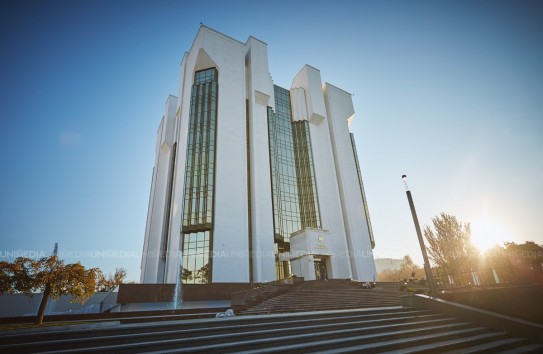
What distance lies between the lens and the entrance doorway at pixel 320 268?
35625mm

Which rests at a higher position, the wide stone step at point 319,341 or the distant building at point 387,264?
the distant building at point 387,264

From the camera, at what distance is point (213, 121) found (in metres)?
37.6

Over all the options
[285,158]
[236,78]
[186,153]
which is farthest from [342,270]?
[236,78]

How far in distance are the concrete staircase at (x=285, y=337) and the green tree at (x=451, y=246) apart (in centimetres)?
2600

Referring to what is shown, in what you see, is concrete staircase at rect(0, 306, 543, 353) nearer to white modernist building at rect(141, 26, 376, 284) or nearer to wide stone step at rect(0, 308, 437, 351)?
wide stone step at rect(0, 308, 437, 351)

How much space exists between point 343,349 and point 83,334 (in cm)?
567

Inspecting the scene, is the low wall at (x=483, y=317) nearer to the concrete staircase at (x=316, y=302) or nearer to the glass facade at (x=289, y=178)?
the concrete staircase at (x=316, y=302)

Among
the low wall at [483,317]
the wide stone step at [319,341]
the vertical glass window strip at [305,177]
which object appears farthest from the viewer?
the vertical glass window strip at [305,177]

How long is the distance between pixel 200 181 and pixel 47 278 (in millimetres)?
19284

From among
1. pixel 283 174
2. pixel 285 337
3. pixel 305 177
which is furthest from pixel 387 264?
pixel 285 337

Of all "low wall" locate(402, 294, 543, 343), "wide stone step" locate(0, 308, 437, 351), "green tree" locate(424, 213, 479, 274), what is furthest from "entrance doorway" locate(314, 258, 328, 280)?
"wide stone step" locate(0, 308, 437, 351)

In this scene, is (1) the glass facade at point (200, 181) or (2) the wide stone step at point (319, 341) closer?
(2) the wide stone step at point (319, 341)

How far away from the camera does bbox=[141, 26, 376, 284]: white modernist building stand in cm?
3256

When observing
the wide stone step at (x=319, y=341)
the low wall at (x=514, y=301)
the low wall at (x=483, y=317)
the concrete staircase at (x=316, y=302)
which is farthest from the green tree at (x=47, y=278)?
the low wall at (x=514, y=301)
